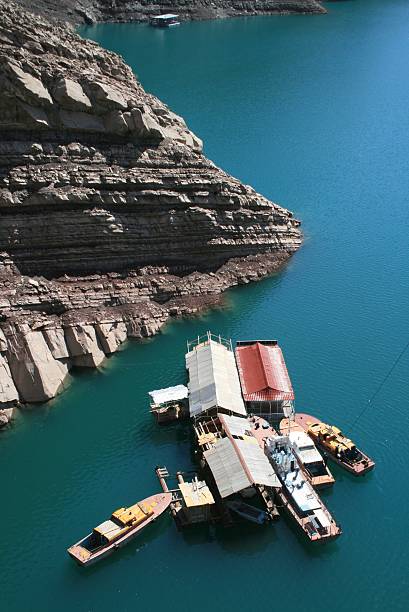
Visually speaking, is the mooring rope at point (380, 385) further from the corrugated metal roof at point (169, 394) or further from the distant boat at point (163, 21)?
the distant boat at point (163, 21)

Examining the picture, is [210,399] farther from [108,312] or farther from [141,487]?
[108,312]

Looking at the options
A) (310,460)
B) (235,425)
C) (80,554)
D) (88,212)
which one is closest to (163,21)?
(88,212)

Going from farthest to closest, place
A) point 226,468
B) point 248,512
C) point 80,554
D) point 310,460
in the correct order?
point 310,460 → point 226,468 → point 248,512 → point 80,554

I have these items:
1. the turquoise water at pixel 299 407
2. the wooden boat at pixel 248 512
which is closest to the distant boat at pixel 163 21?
the turquoise water at pixel 299 407

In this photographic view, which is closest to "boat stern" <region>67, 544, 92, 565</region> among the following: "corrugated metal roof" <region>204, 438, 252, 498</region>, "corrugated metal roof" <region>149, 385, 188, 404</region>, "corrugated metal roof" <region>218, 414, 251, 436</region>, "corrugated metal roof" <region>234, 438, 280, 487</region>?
"corrugated metal roof" <region>204, 438, 252, 498</region>

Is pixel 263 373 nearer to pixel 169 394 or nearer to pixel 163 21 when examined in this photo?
pixel 169 394
